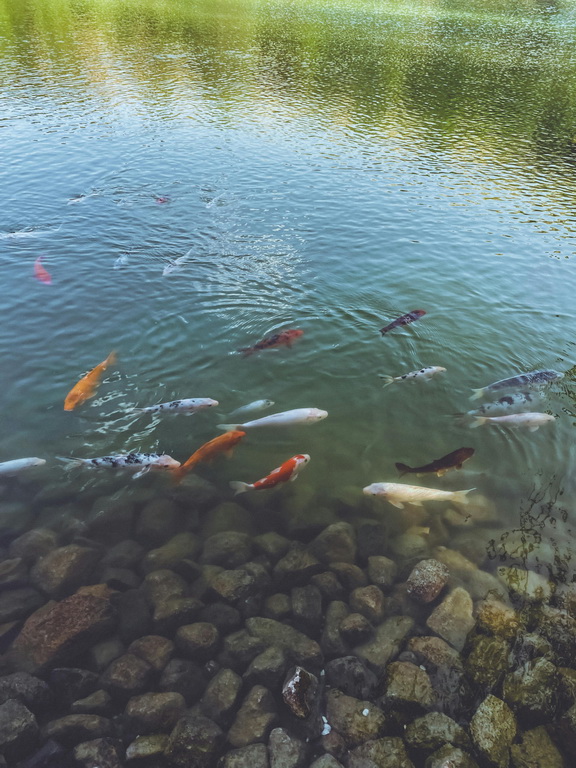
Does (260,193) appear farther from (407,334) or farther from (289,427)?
(289,427)

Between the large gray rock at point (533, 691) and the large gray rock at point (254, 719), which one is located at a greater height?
the large gray rock at point (533, 691)

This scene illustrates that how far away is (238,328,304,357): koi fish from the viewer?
48.7 ft

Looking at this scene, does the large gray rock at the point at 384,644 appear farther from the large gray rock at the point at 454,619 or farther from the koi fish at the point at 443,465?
the koi fish at the point at 443,465

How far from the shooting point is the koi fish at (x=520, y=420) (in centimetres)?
1243

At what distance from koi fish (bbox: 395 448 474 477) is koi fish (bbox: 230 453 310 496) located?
7.70 ft

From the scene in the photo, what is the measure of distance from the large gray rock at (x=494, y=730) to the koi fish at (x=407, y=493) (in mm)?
3917

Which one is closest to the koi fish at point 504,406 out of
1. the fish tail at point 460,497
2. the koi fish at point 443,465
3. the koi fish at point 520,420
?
the koi fish at point 520,420

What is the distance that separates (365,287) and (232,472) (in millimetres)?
10012

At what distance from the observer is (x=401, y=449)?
12.2 m

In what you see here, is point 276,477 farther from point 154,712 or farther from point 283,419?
point 154,712

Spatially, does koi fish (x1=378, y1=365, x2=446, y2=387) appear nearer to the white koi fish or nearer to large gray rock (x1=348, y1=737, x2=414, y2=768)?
the white koi fish

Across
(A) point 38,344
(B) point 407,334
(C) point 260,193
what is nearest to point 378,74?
(C) point 260,193

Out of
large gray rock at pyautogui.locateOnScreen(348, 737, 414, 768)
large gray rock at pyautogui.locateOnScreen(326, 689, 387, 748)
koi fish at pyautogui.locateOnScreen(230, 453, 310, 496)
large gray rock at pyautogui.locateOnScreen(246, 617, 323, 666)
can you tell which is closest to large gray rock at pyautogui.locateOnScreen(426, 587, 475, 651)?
large gray rock at pyautogui.locateOnScreen(326, 689, 387, 748)

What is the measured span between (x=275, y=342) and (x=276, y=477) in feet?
18.0
